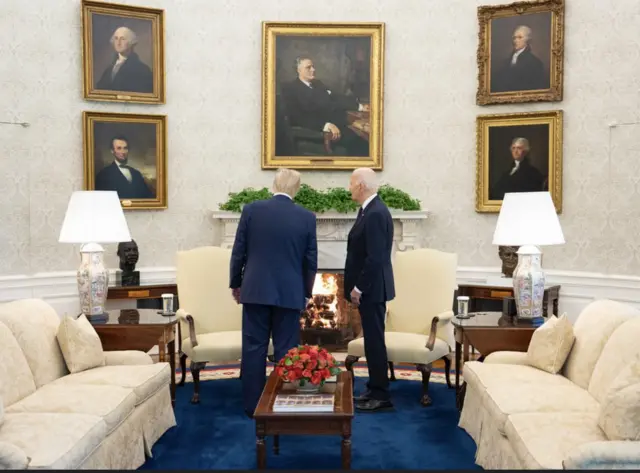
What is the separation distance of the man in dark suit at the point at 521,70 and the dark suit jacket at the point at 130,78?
4019 millimetres

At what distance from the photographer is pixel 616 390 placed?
333 cm

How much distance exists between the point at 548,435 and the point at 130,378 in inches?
106

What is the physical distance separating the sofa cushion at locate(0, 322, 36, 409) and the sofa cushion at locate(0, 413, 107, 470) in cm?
31

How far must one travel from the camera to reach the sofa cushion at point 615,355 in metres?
4.13

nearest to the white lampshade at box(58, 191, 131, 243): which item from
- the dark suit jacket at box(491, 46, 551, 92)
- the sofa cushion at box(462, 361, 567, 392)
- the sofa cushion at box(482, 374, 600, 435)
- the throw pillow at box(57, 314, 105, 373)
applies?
the throw pillow at box(57, 314, 105, 373)

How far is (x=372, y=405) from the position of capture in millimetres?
5844

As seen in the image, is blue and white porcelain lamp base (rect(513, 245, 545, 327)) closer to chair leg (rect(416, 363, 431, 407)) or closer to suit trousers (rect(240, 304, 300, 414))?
chair leg (rect(416, 363, 431, 407))

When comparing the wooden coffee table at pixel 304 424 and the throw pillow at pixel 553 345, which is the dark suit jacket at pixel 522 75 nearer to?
the throw pillow at pixel 553 345

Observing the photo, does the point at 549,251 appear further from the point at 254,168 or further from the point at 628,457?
the point at 628,457

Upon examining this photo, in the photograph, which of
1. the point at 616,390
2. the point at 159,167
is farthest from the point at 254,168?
the point at 616,390

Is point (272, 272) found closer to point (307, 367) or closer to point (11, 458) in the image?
point (307, 367)

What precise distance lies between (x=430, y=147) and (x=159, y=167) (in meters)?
3.20

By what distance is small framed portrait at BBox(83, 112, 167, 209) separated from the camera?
8.15 metres

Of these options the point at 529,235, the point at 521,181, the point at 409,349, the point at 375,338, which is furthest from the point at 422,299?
the point at 521,181
